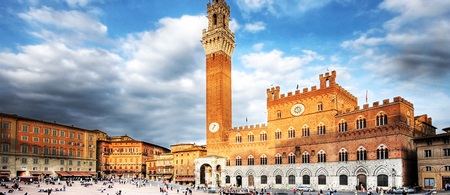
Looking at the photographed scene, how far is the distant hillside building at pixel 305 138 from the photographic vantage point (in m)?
55.1

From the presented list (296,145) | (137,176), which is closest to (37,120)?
(137,176)

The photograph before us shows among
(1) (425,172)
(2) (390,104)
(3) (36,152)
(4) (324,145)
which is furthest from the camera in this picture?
(3) (36,152)

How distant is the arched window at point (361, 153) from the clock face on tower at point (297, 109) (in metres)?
13.3

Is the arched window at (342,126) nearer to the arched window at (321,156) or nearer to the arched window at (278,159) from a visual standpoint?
the arched window at (321,156)

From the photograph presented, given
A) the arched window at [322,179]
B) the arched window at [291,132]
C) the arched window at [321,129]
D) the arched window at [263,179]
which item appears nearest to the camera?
the arched window at [322,179]

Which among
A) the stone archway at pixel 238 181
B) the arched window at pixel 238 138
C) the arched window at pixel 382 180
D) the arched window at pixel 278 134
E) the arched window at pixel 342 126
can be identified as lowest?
the stone archway at pixel 238 181

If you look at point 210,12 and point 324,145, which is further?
point 210,12

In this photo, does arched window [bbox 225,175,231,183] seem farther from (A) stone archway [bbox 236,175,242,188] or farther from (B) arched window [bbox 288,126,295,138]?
(B) arched window [bbox 288,126,295,138]

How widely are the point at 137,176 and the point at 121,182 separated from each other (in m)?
23.0

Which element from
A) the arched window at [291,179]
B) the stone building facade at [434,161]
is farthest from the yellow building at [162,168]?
the stone building facade at [434,161]

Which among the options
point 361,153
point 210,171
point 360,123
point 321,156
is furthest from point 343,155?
point 210,171

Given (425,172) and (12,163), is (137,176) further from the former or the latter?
(425,172)

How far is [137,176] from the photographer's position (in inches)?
4264

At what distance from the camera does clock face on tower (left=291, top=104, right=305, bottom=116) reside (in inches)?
2685
